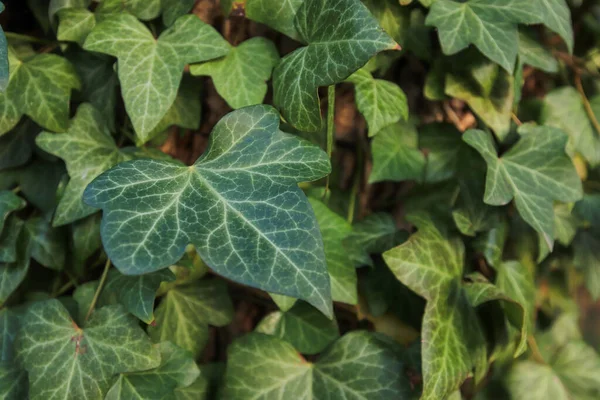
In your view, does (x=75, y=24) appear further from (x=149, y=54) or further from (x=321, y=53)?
(x=321, y=53)

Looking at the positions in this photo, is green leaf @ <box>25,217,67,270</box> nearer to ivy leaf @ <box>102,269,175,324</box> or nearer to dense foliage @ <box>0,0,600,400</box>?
dense foliage @ <box>0,0,600,400</box>

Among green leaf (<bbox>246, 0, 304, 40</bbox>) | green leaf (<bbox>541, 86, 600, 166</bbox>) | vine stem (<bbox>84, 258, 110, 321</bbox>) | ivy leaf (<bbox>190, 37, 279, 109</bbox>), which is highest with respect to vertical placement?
green leaf (<bbox>246, 0, 304, 40</bbox>)

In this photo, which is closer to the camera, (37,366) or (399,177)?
(37,366)

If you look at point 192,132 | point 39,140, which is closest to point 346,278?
point 192,132

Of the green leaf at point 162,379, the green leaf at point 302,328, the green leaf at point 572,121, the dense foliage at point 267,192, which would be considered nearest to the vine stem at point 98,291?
the dense foliage at point 267,192

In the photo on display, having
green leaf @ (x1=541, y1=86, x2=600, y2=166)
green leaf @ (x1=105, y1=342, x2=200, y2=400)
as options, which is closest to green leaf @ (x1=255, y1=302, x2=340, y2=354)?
green leaf @ (x1=105, y1=342, x2=200, y2=400)

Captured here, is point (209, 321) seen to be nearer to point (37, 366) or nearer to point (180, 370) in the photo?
point (180, 370)
